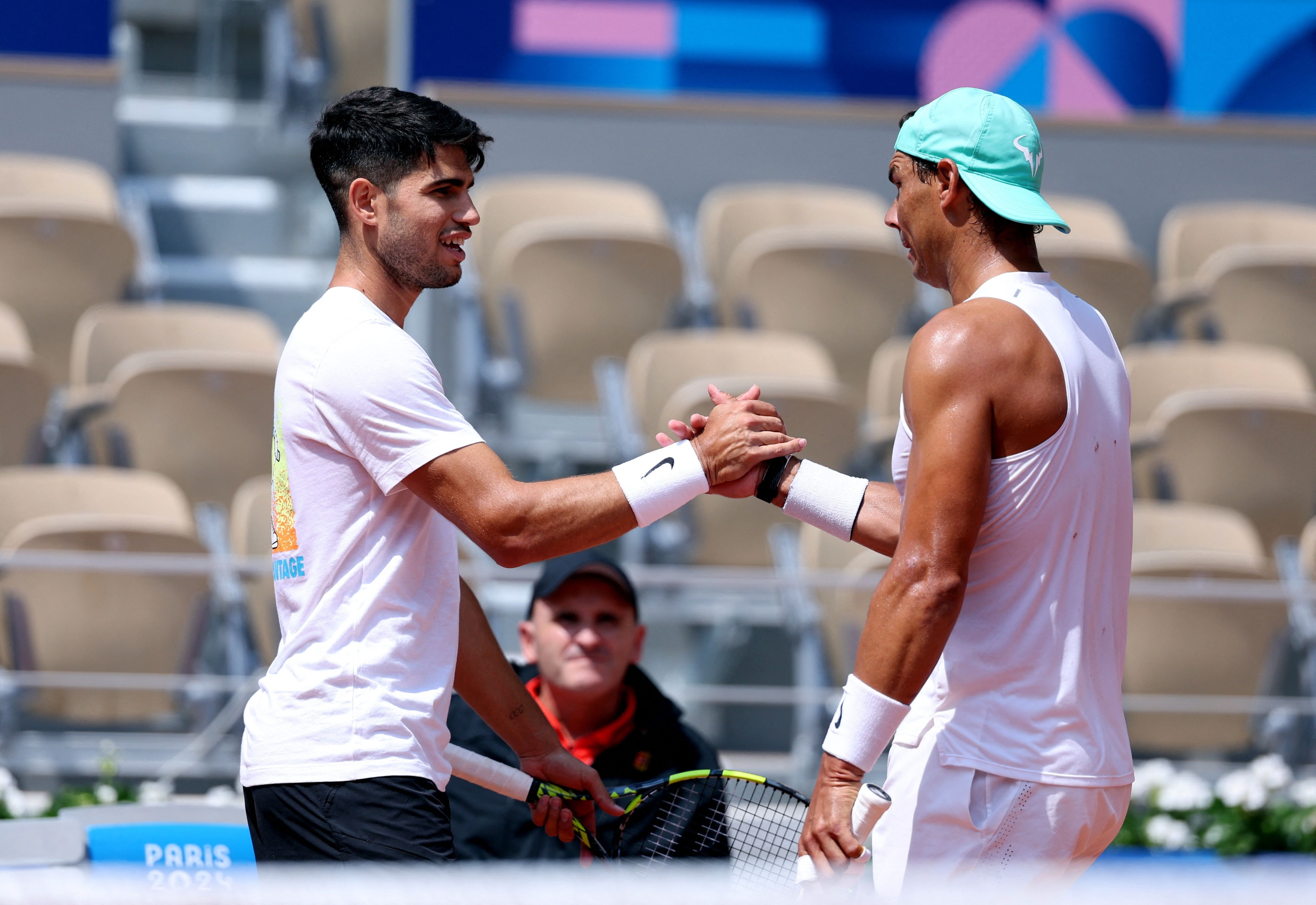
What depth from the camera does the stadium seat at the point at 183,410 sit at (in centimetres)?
515

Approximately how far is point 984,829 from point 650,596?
3.02 meters

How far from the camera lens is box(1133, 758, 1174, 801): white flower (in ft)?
14.0

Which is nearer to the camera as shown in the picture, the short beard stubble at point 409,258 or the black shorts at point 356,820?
the black shorts at point 356,820

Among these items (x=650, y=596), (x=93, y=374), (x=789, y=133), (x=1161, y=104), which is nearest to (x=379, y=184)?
(x=650, y=596)

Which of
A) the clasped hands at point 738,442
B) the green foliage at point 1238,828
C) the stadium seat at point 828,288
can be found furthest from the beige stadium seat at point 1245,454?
the clasped hands at point 738,442

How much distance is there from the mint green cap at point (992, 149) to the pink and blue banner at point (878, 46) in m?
5.36

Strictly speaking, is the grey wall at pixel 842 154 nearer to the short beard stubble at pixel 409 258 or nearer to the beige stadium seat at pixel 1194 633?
the beige stadium seat at pixel 1194 633

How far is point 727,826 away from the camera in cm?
250

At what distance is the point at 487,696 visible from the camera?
2439 mm

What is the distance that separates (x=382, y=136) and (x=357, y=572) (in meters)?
0.64

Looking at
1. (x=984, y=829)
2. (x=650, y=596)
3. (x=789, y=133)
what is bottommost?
(x=650, y=596)

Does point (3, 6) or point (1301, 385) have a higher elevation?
point (3, 6)

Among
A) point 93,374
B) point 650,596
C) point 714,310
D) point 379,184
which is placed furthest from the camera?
point 714,310

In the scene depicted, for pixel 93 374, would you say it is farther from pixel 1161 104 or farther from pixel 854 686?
pixel 1161 104
